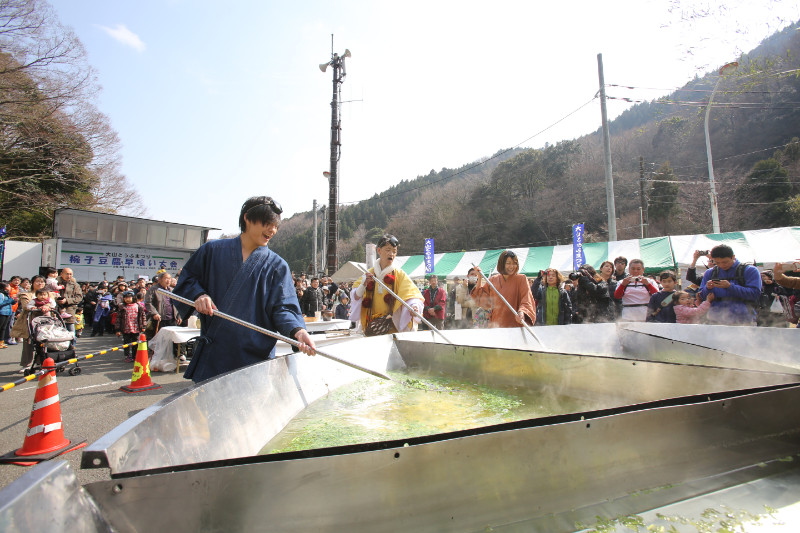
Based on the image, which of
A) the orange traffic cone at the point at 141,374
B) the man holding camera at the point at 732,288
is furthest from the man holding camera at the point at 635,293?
the orange traffic cone at the point at 141,374

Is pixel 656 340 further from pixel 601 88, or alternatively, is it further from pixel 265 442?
pixel 601 88

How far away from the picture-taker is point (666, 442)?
148cm

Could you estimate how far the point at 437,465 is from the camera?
1.19m

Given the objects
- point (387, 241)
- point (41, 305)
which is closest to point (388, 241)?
point (387, 241)

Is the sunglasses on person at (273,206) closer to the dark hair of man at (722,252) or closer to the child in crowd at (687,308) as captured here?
the dark hair of man at (722,252)

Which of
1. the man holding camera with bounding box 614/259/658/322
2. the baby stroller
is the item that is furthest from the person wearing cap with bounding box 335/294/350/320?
the man holding camera with bounding box 614/259/658/322

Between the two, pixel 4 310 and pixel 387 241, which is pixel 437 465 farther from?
pixel 4 310

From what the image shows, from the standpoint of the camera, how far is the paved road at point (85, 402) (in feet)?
11.9

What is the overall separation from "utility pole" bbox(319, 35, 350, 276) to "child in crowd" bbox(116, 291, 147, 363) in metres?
7.21

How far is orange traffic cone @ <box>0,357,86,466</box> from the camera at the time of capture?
3.43 m

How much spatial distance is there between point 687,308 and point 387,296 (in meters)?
4.15

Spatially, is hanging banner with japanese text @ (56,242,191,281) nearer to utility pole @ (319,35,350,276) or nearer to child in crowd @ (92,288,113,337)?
child in crowd @ (92,288,113,337)

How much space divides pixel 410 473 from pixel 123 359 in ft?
30.3

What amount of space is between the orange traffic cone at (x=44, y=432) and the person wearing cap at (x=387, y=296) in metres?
2.85
